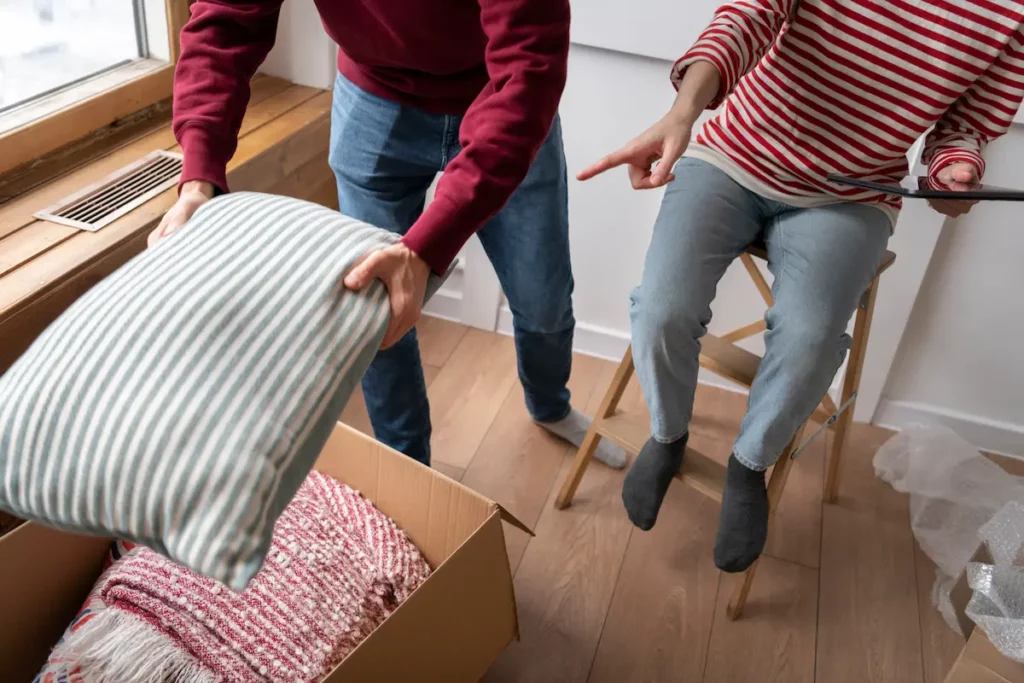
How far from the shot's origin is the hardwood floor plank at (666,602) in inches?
51.1

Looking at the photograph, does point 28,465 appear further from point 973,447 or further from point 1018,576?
point 973,447

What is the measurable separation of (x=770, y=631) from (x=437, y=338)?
98 centimetres

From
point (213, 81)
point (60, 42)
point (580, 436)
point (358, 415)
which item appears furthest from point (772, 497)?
point (60, 42)

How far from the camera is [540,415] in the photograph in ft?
5.47

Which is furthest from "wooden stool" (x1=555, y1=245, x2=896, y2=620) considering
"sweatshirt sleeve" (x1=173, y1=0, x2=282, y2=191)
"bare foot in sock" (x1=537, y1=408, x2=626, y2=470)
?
"sweatshirt sleeve" (x1=173, y1=0, x2=282, y2=191)

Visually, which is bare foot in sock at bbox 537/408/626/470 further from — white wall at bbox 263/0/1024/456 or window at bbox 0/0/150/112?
window at bbox 0/0/150/112

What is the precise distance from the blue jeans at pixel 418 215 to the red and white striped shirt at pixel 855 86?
0.26 metres

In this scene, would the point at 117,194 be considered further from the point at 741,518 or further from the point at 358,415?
the point at 741,518

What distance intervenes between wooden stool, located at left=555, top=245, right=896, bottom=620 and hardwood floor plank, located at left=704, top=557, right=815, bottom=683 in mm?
37

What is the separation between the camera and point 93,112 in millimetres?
1453

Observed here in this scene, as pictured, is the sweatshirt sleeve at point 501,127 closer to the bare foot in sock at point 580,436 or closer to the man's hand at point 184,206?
the man's hand at point 184,206

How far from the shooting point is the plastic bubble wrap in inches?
43.3

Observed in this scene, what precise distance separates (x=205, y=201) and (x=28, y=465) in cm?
36

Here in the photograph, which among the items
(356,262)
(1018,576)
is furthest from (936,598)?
(356,262)
